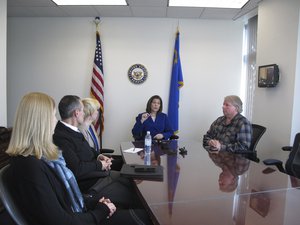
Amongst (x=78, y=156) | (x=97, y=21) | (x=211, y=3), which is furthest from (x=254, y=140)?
(x=97, y=21)

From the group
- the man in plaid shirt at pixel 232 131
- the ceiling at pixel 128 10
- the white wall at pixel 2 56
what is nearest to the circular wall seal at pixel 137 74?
the ceiling at pixel 128 10

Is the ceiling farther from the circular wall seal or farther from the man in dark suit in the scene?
the man in dark suit

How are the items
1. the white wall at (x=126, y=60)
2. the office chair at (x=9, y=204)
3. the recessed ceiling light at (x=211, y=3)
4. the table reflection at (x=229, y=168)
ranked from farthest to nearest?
the white wall at (x=126, y=60)
the recessed ceiling light at (x=211, y=3)
the table reflection at (x=229, y=168)
the office chair at (x=9, y=204)

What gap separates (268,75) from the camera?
3.36 metres

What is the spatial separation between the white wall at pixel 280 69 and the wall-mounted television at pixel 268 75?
71 millimetres

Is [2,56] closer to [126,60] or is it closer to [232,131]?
[126,60]

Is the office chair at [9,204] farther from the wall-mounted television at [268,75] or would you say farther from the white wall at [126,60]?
the white wall at [126,60]

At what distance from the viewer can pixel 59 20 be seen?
14.8 feet

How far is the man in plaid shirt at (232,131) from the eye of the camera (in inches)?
111

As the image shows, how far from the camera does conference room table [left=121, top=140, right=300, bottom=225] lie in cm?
117

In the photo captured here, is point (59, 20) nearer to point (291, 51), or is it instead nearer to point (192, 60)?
point (192, 60)

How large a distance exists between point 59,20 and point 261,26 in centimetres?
348

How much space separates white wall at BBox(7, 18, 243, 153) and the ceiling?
16 cm

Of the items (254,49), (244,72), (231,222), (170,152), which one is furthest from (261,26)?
(231,222)
